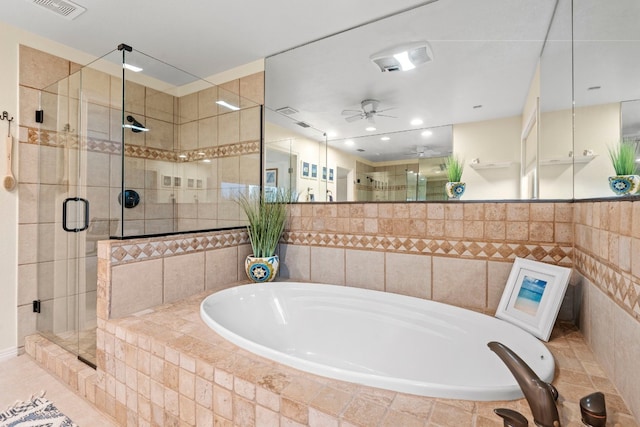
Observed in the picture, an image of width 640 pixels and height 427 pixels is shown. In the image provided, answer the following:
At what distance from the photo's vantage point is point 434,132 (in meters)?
1.85

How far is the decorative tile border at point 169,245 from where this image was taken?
5.34ft

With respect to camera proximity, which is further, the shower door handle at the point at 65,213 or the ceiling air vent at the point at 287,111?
the ceiling air vent at the point at 287,111

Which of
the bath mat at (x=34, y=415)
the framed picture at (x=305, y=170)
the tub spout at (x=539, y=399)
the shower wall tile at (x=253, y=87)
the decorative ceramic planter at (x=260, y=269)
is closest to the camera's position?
the tub spout at (x=539, y=399)

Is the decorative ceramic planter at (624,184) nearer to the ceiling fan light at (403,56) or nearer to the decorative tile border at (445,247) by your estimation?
the decorative tile border at (445,247)

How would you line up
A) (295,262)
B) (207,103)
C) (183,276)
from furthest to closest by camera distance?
(207,103) < (295,262) < (183,276)

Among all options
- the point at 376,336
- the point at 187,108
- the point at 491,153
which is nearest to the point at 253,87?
the point at 187,108

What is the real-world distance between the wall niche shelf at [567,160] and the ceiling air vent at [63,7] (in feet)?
9.71

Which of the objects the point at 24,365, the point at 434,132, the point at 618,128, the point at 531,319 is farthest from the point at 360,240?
the point at 24,365

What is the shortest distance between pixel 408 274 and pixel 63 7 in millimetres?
2831

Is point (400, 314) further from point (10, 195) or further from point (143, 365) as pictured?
point (10, 195)

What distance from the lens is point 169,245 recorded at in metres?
1.85

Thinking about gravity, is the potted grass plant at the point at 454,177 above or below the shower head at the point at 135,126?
below

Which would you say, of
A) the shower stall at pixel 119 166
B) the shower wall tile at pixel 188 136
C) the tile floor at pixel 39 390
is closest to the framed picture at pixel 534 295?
the shower stall at pixel 119 166

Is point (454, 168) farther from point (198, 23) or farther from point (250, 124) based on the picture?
point (198, 23)
